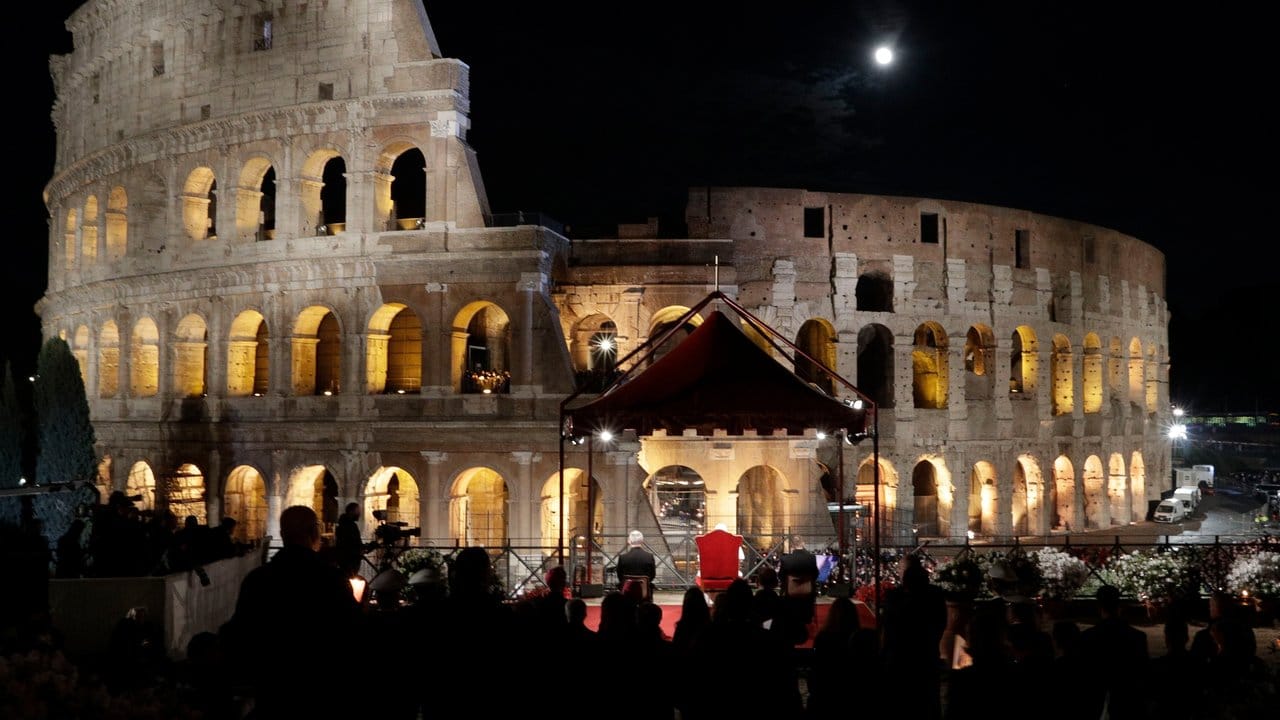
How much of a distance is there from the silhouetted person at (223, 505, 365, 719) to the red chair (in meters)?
8.93

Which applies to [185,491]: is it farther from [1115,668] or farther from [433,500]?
[1115,668]

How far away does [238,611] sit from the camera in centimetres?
476

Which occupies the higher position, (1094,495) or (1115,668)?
(1115,668)

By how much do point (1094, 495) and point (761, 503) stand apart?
43.5ft

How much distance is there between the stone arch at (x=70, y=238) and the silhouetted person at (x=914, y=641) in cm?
2983

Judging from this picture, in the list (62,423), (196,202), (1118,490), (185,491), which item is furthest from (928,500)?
(62,423)

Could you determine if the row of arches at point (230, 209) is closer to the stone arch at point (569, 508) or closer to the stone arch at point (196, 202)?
the stone arch at point (196, 202)

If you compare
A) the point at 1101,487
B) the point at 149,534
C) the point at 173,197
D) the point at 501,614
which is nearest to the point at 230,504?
the point at 173,197

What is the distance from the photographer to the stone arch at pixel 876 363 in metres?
28.3

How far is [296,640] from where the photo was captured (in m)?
4.74

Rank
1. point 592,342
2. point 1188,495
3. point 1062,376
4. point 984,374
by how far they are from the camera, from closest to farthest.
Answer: point 592,342 → point 984,374 → point 1062,376 → point 1188,495

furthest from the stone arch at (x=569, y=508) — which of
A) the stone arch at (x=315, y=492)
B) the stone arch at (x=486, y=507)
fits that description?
the stone arch at (x=315, y=492)

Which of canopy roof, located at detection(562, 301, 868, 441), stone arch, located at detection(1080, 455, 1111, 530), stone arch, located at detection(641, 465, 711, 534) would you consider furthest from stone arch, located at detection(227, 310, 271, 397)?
stone arch, located at detection(1080, 455, 1111, 530)

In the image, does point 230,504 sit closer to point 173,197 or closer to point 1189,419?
point 173,197
